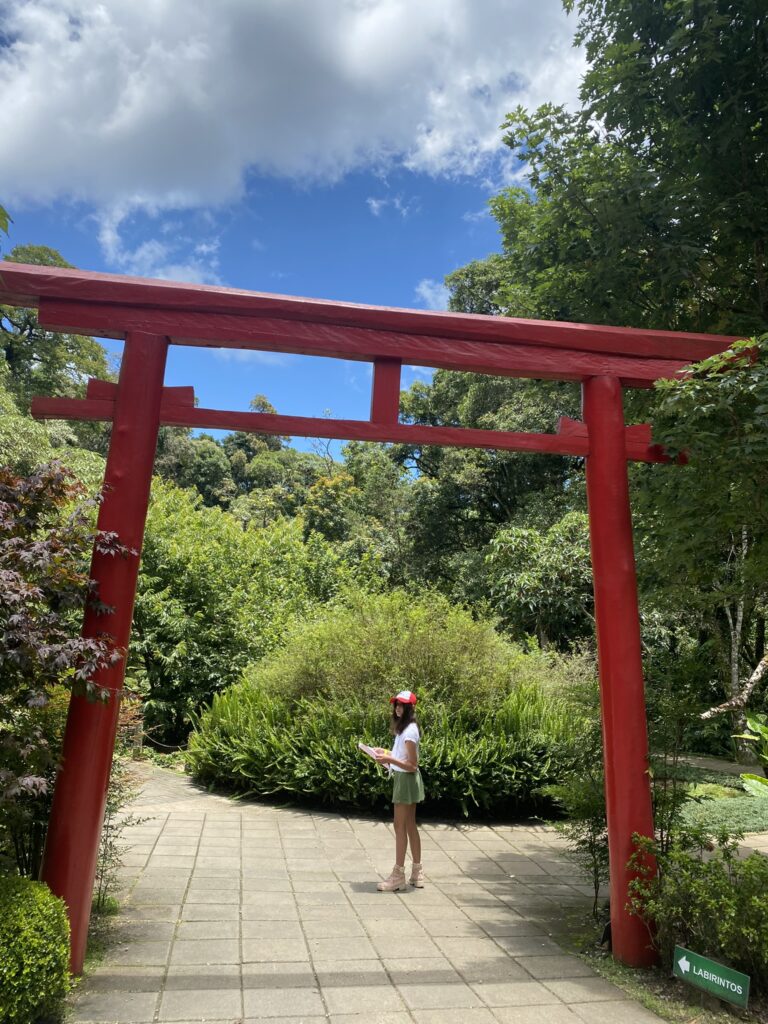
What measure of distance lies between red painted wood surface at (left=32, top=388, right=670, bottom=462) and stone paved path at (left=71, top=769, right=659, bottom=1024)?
2.84m

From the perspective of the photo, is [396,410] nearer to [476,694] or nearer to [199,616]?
[476,694]

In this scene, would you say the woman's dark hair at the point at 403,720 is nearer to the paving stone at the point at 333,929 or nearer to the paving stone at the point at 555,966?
the paving stone at the point at 333,929

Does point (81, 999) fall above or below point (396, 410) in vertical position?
below

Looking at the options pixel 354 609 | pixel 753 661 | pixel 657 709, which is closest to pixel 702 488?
pixel 657 709

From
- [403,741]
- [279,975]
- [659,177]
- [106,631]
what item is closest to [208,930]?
[279,975]

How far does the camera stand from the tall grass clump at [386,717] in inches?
300

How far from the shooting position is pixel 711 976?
3.46m

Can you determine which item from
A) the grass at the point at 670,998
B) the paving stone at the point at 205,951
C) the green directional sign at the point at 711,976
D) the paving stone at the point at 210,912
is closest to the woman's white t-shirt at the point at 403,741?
the paving stone at the point at 210,912

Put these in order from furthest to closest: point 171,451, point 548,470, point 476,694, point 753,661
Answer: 1. point 171,451
2. point 548,470
3. point 753,661
4. point 476,694

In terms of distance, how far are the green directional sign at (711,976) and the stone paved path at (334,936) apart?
11.5 inches

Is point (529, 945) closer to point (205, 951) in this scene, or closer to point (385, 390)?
point (205, 951)

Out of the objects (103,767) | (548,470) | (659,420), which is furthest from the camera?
(548,470)

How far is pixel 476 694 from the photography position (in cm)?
827

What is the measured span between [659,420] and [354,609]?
529cm
